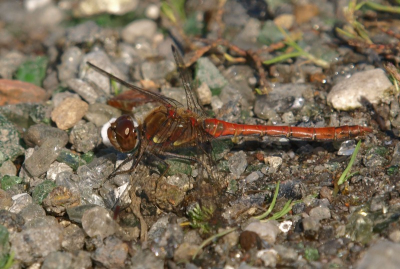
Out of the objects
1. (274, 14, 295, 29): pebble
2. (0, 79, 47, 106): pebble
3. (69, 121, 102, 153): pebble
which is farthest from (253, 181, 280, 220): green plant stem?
(0, 79, 47, 106): pebble

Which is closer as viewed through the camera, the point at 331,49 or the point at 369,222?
the point at 369,222

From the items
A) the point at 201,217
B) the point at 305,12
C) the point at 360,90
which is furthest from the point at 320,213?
the point at 305,12

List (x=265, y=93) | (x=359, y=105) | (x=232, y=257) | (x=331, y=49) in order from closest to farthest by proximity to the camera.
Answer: (x=232, y=257)
(x=359, y=105)
(x=265, y=93)
(x=331, y=49)

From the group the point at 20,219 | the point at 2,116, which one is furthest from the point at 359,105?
the point at 2,116

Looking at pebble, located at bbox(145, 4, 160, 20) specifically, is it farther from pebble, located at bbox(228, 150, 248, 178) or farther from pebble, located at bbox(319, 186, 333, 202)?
pebble, located at bbox(319, 186, 333, 202)

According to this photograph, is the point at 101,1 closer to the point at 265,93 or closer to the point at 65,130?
the point at 65,130

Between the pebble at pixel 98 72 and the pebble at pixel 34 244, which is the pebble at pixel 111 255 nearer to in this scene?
the pebble at pixel 34 244
